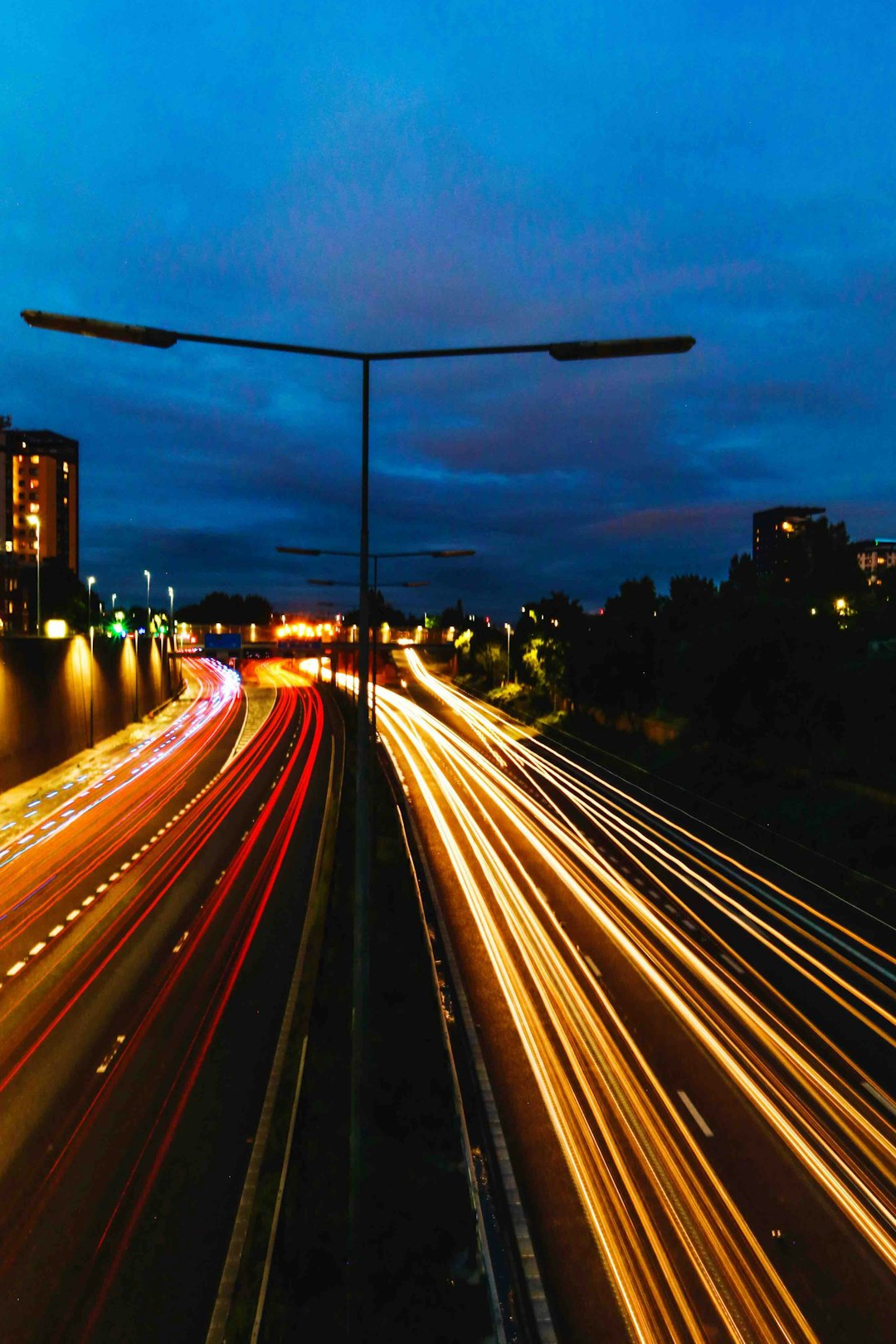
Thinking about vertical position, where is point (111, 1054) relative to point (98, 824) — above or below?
below

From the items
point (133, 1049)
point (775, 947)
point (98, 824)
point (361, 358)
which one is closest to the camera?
point (361, 358)

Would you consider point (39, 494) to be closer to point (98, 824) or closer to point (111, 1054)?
point (98, 824)

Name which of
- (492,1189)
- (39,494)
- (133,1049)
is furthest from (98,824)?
(39,494)

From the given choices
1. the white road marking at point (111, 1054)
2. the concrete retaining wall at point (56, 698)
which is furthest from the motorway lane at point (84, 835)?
the white road marking at point (111, 1054)

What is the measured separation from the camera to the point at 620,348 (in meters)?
8.34

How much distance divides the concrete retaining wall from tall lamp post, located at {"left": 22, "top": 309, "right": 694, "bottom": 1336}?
36.8 meters

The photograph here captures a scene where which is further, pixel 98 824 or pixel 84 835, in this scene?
pixel 98 824

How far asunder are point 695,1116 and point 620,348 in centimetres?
1312

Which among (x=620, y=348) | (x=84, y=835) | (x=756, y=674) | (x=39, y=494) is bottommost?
(x=84, y=835)

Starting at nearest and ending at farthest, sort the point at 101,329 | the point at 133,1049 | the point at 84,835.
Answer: the point at 101,329, the point at 133,1049, the point at 84,835

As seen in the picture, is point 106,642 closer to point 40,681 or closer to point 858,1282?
point 40,681

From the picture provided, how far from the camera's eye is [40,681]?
48.3 metres

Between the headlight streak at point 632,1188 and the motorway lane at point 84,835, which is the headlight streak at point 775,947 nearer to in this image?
the headlight streak at point 632,1188

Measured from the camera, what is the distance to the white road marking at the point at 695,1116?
14453 millimetres
